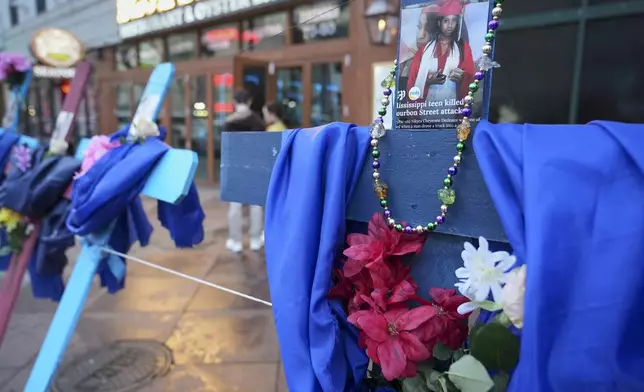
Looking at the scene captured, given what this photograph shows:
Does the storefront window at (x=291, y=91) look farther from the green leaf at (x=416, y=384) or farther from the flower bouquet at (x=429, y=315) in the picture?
the green leaf at (x=416, y=384)

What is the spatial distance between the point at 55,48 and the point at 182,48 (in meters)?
5.98

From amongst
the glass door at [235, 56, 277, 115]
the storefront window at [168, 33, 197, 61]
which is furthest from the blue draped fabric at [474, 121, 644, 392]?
the storefront window at [168, 33, 197, 61]

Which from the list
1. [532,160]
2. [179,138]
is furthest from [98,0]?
[179,138]

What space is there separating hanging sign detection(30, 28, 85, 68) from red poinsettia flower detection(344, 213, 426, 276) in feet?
6.77

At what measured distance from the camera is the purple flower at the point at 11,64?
8.16ft

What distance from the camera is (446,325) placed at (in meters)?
0.83

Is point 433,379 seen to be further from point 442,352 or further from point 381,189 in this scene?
point 381,189

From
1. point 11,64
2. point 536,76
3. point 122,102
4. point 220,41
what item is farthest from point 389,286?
point 122,102

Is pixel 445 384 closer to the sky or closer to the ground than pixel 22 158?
closer to the ground

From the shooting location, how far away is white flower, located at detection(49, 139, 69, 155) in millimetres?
2133

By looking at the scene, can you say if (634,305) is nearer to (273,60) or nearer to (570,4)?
(570,4)

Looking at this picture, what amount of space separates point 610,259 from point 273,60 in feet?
20.7

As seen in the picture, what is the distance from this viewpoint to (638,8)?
2.52 metres

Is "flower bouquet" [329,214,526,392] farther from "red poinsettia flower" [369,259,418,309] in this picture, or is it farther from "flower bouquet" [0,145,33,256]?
"flower bouquet" [0,145,33,256]
